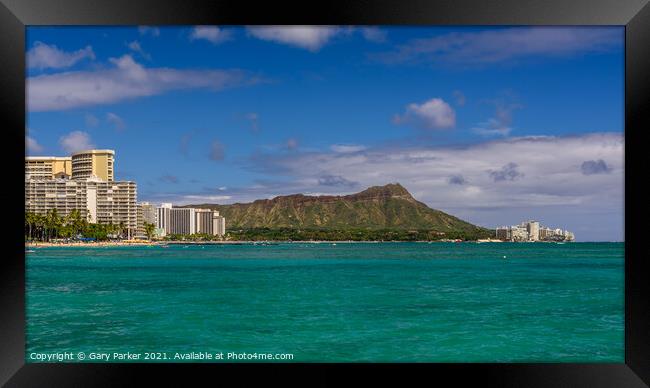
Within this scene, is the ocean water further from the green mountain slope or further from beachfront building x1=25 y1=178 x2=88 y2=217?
the green mountain slope

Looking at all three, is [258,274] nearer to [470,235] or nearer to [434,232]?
[434,232]

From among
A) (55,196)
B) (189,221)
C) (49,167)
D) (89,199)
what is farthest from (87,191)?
(189,221)

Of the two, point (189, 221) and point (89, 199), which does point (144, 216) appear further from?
point (89, 199)

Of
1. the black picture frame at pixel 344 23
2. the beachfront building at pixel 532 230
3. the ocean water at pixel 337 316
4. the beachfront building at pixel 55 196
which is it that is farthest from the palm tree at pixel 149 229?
the black picture frame at pixel 344 23

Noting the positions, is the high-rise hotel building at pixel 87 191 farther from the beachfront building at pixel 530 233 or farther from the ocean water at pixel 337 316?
the beachfront building at pixel 530 233

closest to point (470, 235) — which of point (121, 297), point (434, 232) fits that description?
point (434, 232)

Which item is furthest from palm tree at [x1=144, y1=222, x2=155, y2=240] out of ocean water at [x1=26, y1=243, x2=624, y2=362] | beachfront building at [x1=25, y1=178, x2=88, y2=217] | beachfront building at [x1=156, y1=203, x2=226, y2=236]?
ocean water at [x1=26, y1=243, x2=624, y2=362]

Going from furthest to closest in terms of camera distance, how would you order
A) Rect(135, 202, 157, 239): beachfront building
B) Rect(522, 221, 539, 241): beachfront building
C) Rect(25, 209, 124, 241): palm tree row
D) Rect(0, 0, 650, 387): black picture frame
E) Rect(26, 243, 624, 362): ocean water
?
Rect(522, 221, 539, 241): beachfront building
Rect(135, 202, 157, 239): beachfront building
Rect(25, 209, 124, 241): palm tree row
Rect(26, 243, 624, 362): ocean water
Rect(0, 0, 650, 387): black picture frame
